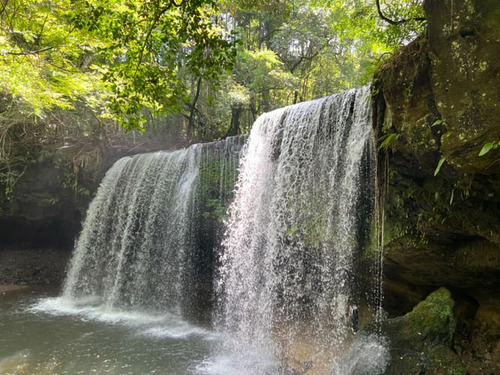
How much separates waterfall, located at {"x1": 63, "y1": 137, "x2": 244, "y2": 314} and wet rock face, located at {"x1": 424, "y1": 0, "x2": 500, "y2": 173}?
6640 mm

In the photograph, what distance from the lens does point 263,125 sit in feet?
27.3

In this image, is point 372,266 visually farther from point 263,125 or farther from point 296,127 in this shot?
point 263,125

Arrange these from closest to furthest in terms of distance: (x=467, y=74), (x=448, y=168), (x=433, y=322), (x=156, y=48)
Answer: (x=467, y=74) < (x=448, y=168) < (x=156, y=48) < (x=433, y=322)

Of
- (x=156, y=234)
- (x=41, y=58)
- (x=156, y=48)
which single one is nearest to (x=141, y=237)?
(x=156, y=234)

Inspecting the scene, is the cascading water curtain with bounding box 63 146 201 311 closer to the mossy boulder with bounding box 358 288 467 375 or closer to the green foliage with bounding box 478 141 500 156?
the mossy boulder with bounding box 358 288 467 375

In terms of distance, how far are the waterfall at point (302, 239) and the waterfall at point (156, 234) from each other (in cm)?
157

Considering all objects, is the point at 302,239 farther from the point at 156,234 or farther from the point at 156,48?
the point at 156,234

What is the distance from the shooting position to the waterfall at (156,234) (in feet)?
31.2

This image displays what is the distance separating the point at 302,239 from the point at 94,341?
509 cm

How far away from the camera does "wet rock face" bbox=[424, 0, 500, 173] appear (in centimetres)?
275

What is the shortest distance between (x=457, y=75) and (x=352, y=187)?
9.53 feet

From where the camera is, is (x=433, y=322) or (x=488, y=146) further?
(x=433, y=322)

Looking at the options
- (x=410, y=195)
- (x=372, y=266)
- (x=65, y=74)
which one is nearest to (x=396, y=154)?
(x=410, y=195)

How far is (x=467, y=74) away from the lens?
291 centimetres
